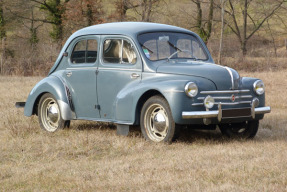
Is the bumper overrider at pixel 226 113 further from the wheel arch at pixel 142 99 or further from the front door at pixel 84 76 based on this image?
the front door at pixel 84 76

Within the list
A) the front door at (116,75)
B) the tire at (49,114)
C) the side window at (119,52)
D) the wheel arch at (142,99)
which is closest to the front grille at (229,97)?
the wheel arch at (142,99)

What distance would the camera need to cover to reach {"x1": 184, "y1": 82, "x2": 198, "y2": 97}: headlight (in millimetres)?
7645

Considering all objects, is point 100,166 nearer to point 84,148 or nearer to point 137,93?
point 84,148

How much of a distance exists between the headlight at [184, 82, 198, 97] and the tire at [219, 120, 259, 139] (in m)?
1.44

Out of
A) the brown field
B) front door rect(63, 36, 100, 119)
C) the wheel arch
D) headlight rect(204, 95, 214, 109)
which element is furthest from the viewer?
front door rect(63, 36, 100, 119)

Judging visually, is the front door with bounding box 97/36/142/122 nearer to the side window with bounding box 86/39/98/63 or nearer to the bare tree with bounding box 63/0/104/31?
the side window with bounding box 86/39/98/63

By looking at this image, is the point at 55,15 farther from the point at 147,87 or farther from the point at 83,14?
the point at 147,87

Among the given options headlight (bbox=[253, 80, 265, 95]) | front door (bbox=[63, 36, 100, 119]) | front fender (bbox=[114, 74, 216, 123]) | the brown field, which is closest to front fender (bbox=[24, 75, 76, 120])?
front door (bbox=[63, 36, 100, 119])

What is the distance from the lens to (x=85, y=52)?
945 cm

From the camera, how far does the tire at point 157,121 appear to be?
788cm

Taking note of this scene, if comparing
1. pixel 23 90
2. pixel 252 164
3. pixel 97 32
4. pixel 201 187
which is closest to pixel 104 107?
pixel 97 32

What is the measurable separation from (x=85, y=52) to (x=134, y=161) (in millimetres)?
3176

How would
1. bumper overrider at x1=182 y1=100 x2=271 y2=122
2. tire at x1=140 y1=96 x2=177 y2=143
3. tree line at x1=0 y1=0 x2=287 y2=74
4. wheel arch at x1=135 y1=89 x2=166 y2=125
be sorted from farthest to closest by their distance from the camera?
tree line at x1=0 y1=0 x2=287 y2=74 < wheel arch at x1=135 y1=89 x2=166 y2=125 < tire at x1=140 y1=96 x2=177 y2=143 < bumper overrider at x1=182 y1=100 x2=271 y2=122

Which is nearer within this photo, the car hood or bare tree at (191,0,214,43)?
the car hood
